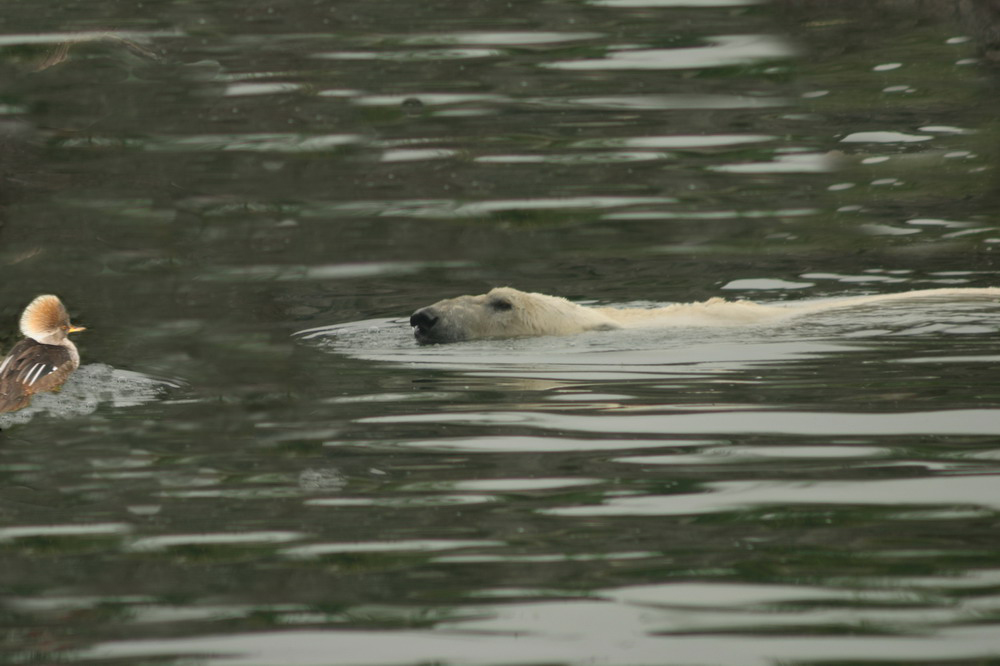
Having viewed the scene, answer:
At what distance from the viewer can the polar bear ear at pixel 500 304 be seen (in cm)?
973

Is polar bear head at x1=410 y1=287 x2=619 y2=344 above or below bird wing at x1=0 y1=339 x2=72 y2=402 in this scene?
below

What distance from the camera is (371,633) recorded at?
3.38 metres

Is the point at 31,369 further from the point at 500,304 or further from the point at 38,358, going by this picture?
the point at 500,304

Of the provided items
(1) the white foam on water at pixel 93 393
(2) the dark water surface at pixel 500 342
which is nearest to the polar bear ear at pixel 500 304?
(2) the dark water surface at pixel 500 342

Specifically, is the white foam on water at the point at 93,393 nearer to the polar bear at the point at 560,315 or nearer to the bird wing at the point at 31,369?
the bird wing at the point at 31,369

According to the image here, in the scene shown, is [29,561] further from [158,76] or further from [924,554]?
[158,76]

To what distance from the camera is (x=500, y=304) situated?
32.0ft

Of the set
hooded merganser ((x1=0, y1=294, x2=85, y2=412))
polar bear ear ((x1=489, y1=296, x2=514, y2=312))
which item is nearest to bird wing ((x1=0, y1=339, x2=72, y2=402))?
hooded merganser ((x1=0, y1=294, x2=85, y2=412))

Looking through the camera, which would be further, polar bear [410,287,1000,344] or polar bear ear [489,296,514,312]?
polar bear ear [489,296,514,312]

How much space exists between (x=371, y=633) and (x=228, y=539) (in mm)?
955

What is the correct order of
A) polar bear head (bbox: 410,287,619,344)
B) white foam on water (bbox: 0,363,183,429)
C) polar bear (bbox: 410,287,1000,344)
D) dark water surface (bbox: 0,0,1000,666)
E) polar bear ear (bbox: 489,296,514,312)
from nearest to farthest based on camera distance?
dark water surface (bbox: 0,0,1000,666)
white foam on water (bbox: 0,363,183,429)
polar bear (bbox: 410,287,1000,344)
polar bear head (bbox: 410,287,619,344)
polar bear ear (bbox: 489,296,514,312)

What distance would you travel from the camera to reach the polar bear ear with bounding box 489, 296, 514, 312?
9.73 metres

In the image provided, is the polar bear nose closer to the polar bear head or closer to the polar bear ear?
the polar bear head

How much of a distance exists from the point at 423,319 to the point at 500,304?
65 cm
